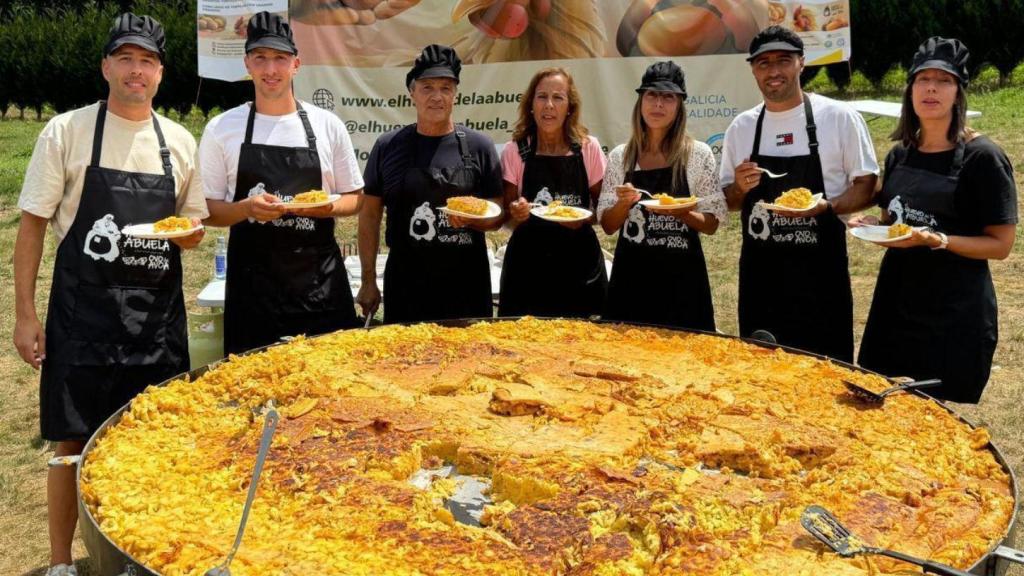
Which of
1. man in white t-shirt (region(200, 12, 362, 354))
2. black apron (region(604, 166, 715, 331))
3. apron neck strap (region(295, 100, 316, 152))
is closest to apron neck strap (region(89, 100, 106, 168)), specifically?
man in white t-shirt (region(200, 12, 362, 354))

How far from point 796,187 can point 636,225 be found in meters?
0.74

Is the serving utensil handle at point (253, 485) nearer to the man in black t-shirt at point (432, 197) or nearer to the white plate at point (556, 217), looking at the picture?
the white plate at point (556, 217)

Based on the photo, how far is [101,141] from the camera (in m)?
3.61

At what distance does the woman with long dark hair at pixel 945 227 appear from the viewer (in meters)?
3.75

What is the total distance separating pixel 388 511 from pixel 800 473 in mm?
1200

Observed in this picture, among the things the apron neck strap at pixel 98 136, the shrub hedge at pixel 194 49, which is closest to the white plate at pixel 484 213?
the apron neck strap at pixel 98 136

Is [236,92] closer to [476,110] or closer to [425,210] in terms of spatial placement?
[476,110]

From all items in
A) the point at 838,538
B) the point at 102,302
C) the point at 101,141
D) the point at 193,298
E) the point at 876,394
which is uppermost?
the point at 101,141

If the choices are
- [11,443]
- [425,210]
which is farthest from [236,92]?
[425,210]

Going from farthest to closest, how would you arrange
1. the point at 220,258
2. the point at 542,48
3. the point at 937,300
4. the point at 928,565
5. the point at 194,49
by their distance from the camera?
the point at 194,49 → the point at 542,48 → the point at 220,258 → the point at 937,300 → the point at 928,565

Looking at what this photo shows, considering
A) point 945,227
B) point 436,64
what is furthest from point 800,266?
point 436,64

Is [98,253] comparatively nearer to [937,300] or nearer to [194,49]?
[937,300]

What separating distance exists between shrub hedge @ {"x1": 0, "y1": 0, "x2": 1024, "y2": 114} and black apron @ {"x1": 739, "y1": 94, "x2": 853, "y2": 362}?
30.9 feet

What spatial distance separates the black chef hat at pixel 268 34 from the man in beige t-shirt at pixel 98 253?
451 mm
